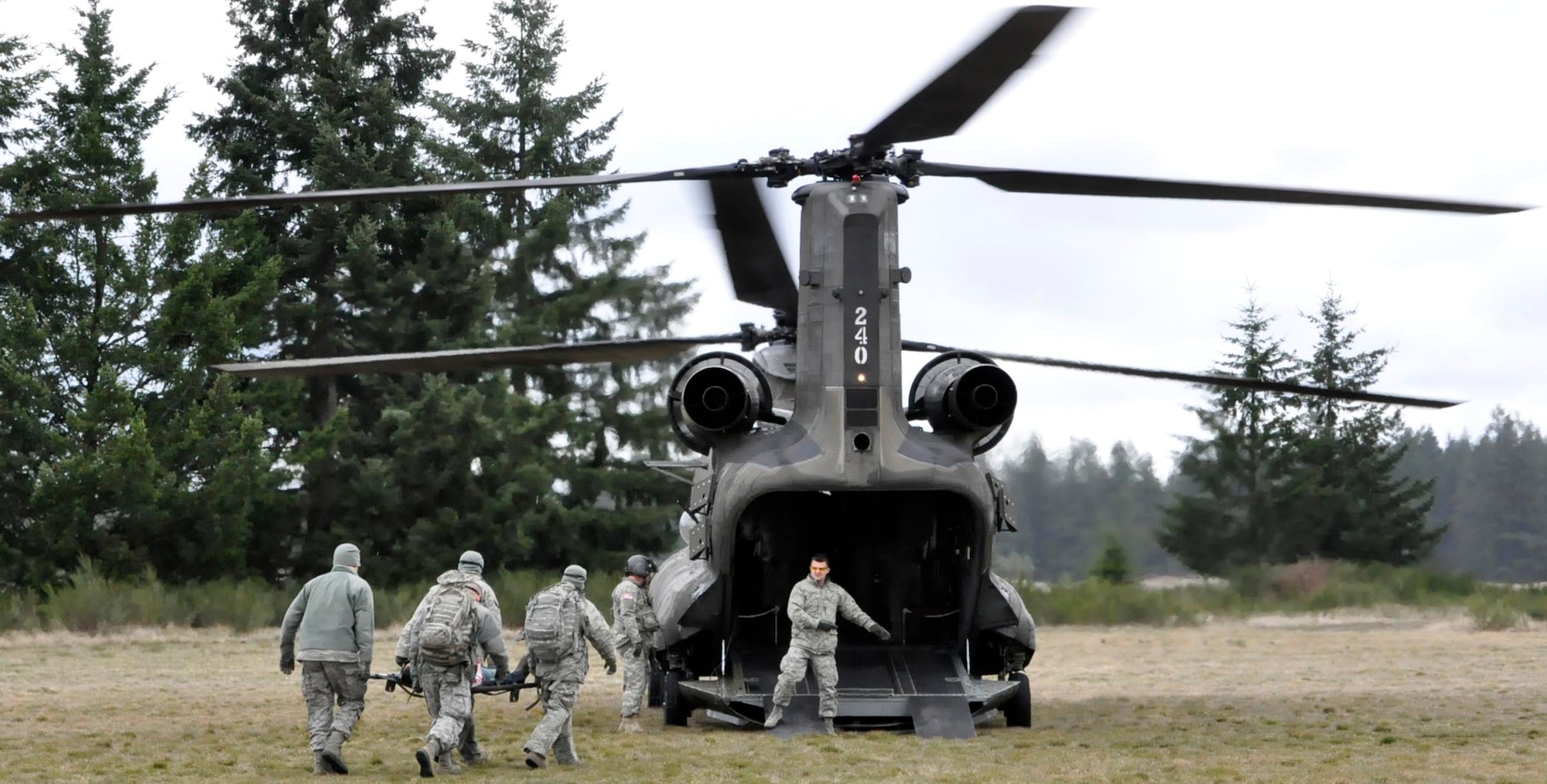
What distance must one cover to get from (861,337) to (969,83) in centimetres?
329

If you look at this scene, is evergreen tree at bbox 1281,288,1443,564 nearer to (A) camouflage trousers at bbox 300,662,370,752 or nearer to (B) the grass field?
(B) the grass field

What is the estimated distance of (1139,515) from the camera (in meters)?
28.5

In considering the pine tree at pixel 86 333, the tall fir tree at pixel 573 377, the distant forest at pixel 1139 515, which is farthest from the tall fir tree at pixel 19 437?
the distant forest at pixel 1139 515

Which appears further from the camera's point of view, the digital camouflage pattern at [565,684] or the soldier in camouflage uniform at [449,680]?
the digital camouflage pattern at [565,684]

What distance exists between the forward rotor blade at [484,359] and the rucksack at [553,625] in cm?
180

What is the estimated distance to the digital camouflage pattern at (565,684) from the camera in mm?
11148

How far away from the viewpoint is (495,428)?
108 ft

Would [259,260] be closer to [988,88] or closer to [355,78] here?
[355,78]

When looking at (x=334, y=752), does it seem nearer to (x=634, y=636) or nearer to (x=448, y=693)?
(x=448, y=693)

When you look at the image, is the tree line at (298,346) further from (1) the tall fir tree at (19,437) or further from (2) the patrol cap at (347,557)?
(2) the patrol cap at (347,557)

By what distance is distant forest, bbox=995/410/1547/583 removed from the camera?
2844 centimetres

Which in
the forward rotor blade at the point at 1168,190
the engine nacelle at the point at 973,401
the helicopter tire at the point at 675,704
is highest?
the forward rotor blade at the point at 1168,190

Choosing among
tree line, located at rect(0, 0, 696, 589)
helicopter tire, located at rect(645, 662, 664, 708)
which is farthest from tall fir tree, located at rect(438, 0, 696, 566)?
helicopter tire, located at rect(645, 662, 664, 708)

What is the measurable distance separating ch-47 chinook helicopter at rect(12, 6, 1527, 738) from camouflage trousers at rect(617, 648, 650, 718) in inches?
8.6
